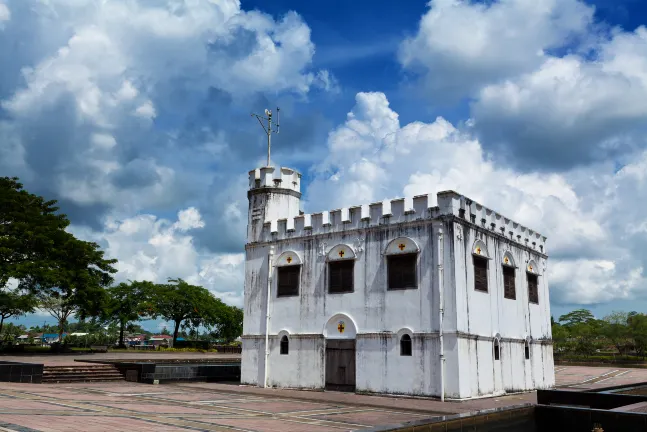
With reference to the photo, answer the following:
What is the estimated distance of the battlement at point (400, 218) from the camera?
19.6 metres

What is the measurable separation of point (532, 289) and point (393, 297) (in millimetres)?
7973

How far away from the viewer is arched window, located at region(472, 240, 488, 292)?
19953mm

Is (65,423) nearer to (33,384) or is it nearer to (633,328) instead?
(33,384)

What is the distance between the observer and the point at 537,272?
971 inches

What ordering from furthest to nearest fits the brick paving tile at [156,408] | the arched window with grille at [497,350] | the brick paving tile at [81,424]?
the arched window with grille at [497,350], the brick paving tile at [156,408], the brick paving tile at [81,424]

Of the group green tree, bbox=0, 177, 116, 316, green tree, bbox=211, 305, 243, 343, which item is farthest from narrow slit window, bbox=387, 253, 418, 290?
green tree, bbox=211, 305, 243, 343

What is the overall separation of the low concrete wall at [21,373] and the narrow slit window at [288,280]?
970cm

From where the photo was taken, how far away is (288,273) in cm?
2311

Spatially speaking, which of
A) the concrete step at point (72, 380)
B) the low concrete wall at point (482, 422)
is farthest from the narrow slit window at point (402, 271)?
the concrete step at point (72, 380)

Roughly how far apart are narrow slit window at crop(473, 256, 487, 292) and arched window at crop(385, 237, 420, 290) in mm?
2290

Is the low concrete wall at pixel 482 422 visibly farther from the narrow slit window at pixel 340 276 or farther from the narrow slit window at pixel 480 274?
the narrow slit window at pixel 340 276

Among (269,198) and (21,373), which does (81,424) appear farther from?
(269,198)

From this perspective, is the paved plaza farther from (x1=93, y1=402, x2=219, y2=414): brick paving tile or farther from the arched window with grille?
the arched window with grille

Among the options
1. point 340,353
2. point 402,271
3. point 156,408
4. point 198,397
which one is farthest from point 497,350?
point 156,408
